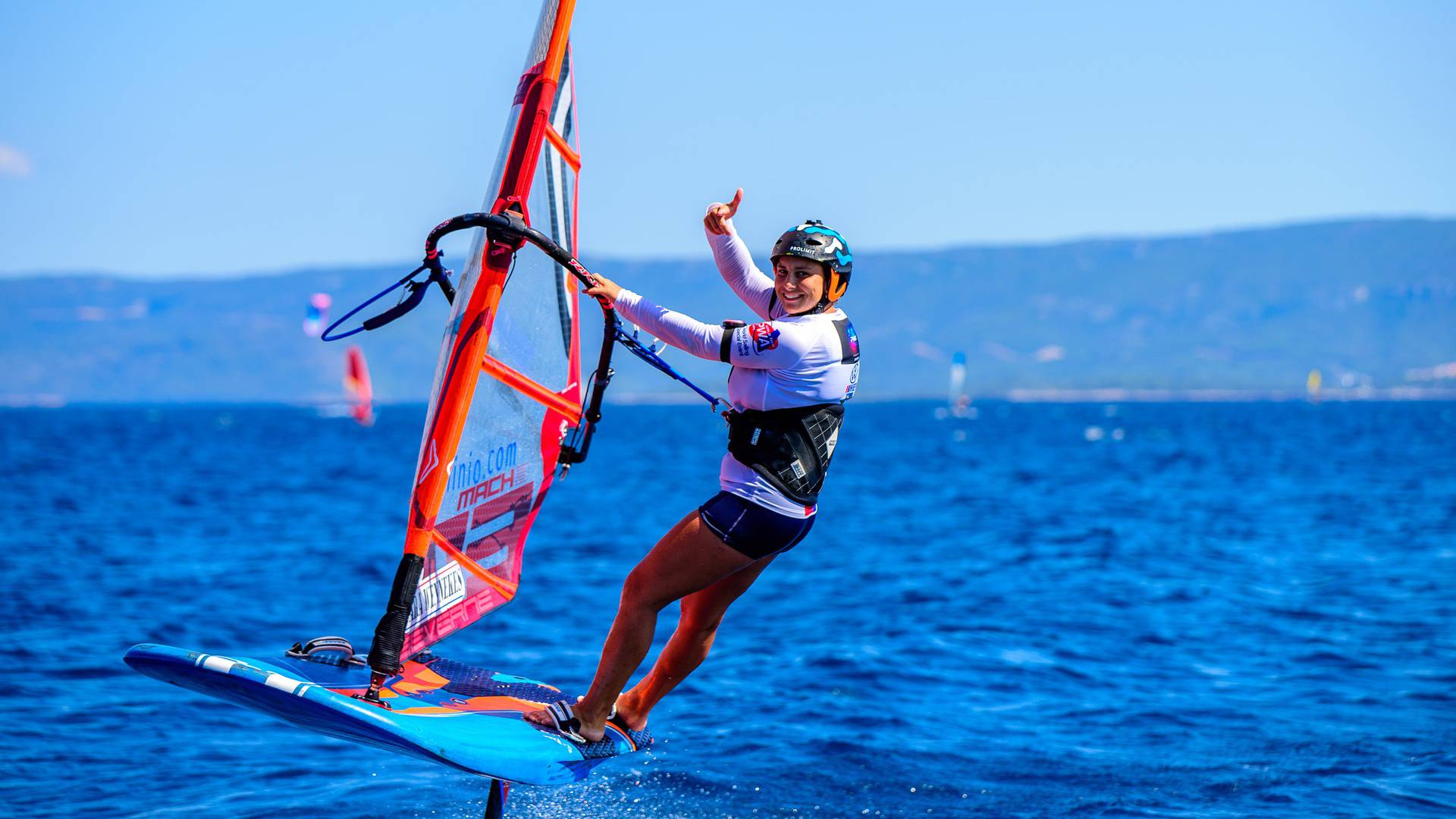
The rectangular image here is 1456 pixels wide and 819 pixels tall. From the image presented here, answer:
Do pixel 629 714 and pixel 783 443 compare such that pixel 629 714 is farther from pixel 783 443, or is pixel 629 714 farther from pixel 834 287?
pixel 834 287

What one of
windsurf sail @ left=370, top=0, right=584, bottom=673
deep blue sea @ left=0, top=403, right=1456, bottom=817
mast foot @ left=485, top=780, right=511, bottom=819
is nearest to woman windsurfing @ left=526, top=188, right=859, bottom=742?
windsurf sail @ left=370, top=0, right=584, bottom=673

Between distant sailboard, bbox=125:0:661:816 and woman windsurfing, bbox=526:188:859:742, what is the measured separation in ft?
1.01

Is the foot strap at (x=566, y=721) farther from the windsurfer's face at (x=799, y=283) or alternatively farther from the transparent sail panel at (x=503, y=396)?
the windsurfer's face at (x=799, y=283)

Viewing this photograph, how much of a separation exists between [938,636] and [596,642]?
3466 mm

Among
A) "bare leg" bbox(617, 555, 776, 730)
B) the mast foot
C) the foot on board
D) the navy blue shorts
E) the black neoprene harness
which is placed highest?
the black neoprene harness

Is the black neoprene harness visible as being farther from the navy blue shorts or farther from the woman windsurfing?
the navy blue shorts

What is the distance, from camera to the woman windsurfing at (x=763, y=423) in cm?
604

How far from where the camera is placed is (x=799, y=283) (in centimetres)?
626

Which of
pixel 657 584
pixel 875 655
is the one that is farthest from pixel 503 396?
pixel 875 655

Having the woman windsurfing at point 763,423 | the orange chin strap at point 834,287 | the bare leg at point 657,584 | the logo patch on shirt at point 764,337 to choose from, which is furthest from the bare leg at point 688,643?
the orange chin strap at point 834,287

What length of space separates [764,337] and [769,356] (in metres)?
0.09

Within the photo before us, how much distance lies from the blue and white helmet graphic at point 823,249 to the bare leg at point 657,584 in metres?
1.18

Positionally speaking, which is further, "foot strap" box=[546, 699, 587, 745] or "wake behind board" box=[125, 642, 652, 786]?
"foot strap" box=[546, 699, 587, 745]

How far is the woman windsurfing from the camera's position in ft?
19.8
